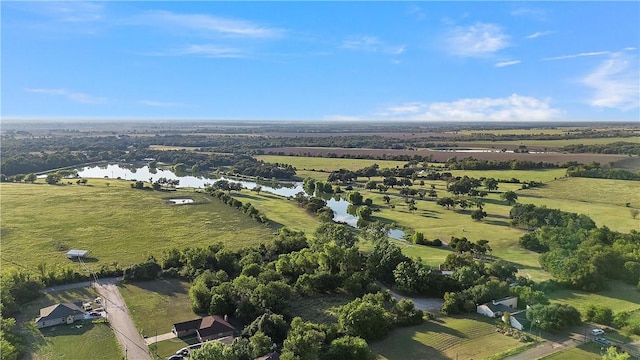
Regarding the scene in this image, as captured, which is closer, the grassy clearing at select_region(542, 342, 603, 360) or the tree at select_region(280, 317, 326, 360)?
the tree at select_region(280, 317, 326, 360)

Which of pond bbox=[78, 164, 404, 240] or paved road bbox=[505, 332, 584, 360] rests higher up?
pond bbox=[78, 164, 404, 240]

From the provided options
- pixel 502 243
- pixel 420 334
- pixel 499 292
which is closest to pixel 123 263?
pixel 420 334

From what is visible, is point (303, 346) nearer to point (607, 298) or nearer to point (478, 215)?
point (607, 298)

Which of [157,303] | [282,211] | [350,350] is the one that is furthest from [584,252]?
[282,211]

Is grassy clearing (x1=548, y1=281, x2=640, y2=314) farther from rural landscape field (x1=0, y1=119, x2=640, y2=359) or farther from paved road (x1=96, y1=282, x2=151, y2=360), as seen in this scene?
paved road (x1=96, y1=282, x2=151, y2=360)

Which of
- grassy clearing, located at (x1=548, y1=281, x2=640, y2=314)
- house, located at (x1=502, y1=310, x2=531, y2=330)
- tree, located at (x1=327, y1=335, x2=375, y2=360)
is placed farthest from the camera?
grassy clearing, located at (x1=548, y1=281, x2=640, y2=314)

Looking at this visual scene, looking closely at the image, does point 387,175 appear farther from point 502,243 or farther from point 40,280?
point 40,280

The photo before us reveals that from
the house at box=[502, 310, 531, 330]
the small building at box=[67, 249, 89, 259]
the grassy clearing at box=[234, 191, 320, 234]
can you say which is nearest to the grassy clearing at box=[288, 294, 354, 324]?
the house at box=[502, 310, 531, 330]
